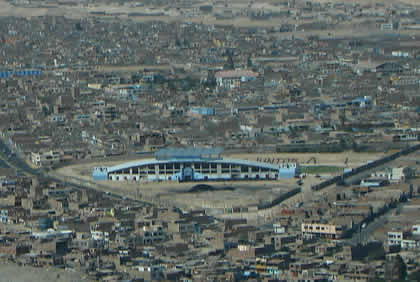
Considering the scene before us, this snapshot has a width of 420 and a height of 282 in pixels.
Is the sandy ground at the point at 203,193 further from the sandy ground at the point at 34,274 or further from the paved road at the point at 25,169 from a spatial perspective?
the sandy ground at the point at 34,274

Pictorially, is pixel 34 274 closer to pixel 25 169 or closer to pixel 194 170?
pixel 194 170

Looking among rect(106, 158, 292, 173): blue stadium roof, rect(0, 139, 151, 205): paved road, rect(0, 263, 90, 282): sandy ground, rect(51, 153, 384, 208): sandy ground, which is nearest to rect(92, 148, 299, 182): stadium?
rect(106, 158, 292, 173): blue stadium roof

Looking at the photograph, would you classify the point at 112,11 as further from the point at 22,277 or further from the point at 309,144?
the point at 22,277

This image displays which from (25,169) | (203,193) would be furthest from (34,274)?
(25,169)

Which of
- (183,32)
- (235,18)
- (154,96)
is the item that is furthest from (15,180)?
(235,18)

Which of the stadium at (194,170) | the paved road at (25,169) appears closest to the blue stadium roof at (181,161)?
the stadium at (194,170)

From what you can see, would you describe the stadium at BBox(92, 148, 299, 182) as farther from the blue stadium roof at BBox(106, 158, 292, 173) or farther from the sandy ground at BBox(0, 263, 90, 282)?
the sandy ground at BBox(0, 263, 90, 282)
